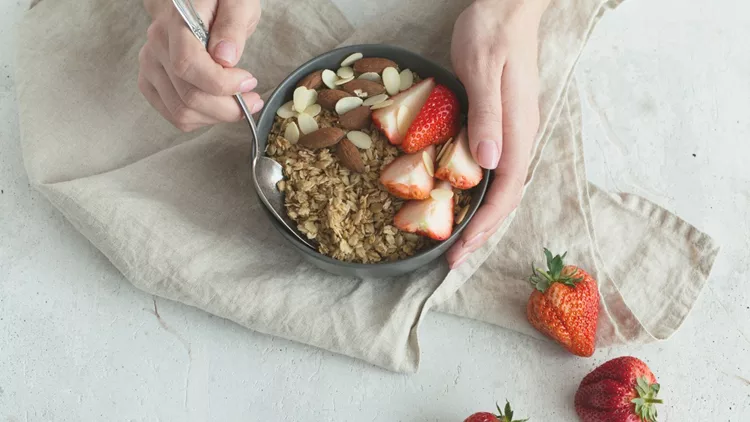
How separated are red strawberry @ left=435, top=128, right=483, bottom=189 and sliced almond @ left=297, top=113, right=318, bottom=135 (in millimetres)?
234

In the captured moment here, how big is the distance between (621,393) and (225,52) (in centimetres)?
88

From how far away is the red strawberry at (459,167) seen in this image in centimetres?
124

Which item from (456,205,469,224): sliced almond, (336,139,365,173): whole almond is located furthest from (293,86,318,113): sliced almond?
(456,205,469,224): sliced almond

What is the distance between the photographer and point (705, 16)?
168 centimetres

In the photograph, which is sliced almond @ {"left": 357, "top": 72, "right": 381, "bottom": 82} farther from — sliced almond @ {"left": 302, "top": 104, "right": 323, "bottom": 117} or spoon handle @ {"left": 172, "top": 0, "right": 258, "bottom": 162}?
spoon handle @ {"left": 172, "top": 0, "right": 258, "bottom": 162}

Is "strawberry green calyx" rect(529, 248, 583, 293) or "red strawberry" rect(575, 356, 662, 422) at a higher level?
"strawberry green calyx" rect(529, 248, 583, 293)

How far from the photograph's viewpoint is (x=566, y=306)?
4.33 feet

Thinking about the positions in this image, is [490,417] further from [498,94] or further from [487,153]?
[498,94]

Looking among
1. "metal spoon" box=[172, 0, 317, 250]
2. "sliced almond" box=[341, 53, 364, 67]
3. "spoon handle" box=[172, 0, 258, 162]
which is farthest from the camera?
"sliced almond" box=[341, 53, 364, 67]

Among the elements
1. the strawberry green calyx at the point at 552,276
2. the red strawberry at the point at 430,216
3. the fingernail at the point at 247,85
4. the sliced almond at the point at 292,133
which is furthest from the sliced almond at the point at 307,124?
the strawberry green calyx at the point at 552,276

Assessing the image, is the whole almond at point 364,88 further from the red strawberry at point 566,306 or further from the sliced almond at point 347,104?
the red strawberry at point 566,306

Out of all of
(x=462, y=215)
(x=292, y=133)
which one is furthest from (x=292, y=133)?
(x=462, y=215)

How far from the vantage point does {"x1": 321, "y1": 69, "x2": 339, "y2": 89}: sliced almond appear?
4.45 feet

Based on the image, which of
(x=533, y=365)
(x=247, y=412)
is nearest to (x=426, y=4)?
(x=533, y=365)
